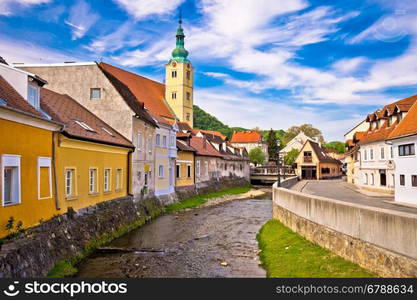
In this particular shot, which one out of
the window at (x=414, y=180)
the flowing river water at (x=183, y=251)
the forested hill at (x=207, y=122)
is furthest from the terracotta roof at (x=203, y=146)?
the forested hill at (x=207, y=122)

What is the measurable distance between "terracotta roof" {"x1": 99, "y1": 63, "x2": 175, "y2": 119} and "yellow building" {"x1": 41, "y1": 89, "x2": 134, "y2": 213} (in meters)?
35.5

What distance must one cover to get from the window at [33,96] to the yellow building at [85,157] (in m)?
1.48

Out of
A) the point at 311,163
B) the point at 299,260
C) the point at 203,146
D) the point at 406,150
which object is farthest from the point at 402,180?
the point at 311,163

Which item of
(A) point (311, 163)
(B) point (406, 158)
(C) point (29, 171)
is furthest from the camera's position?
(A) point (311, 163)

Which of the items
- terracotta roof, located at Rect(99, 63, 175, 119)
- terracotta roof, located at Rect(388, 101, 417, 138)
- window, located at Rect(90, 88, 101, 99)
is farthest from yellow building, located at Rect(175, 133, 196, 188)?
terracotta roof, located at Rect(388, 101, 417, 138)

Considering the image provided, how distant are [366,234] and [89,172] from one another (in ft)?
44.3

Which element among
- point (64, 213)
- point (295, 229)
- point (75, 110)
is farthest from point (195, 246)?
point (75, 110)

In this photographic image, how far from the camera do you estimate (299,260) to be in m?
12.4

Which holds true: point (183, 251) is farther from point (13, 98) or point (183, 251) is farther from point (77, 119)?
point (13, 98)

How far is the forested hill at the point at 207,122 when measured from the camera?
436 ft

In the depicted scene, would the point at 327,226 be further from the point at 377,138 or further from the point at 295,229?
the point at 377,138

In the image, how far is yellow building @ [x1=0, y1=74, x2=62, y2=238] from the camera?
10.8 metres

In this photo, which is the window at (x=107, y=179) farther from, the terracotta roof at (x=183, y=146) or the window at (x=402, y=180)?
the window at (x=402, y=180)

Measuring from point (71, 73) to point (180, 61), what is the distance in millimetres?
55980
